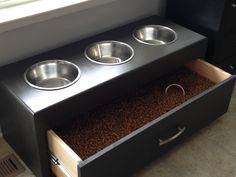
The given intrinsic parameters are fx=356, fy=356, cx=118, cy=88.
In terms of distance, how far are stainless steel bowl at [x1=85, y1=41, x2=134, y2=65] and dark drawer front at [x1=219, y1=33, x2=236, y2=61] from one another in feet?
1.64

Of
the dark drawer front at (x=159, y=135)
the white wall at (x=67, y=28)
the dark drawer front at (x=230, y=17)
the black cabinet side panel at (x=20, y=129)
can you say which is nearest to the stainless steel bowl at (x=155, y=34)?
the white wall at (x=67, y=28)

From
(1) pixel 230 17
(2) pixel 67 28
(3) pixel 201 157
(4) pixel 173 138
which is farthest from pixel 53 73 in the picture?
(1) pixel 230 17

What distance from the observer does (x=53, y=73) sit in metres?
1.42

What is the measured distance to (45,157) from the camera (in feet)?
4.15

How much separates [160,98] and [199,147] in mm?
267

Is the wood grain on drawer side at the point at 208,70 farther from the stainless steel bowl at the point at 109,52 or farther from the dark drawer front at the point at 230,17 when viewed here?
the stainless steel bowl at the point at 109,52

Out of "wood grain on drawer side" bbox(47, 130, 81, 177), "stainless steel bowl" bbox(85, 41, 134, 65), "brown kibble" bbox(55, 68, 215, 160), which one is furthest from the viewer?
"stainless steel bowl" bbox(85, 41, 134, 65)

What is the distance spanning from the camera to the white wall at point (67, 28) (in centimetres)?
140

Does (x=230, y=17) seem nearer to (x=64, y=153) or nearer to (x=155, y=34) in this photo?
(x=155, y=34)

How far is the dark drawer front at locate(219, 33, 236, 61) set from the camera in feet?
5.63

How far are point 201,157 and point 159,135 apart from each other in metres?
0.29

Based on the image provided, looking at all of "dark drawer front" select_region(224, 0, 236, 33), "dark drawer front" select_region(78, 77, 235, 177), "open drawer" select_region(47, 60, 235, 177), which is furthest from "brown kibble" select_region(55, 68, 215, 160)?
"dark drawer front" select_region(224, 0, 236, 33)

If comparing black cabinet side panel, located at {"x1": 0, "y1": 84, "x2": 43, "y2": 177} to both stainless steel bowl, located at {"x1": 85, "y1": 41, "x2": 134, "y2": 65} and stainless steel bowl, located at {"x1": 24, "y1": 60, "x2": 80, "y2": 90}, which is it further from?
stainless steel bowl, located at {"x1": 85, "y1": 41, "x2": 134, "y2": 65}

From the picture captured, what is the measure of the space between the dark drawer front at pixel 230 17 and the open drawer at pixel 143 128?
209mm
